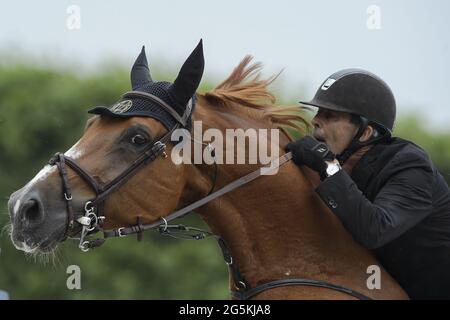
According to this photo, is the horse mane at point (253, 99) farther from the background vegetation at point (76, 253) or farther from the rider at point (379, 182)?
the background vegetation at point (76, 253)

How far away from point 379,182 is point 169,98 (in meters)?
1.31

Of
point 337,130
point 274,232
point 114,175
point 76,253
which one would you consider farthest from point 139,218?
point 76,253

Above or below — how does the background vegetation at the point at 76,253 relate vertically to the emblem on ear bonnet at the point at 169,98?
below

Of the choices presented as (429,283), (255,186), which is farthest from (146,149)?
(429,283)

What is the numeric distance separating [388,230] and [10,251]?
18.9 feet

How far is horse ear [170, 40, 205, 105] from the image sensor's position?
4.59m

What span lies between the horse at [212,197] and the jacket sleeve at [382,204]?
271mm

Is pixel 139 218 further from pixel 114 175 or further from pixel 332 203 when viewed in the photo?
pixel 332 203

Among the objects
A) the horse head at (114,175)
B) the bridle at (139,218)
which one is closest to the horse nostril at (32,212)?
the horse head at (114,175)

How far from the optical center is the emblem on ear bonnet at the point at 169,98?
4590 millimetres

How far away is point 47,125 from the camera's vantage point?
9453 mm

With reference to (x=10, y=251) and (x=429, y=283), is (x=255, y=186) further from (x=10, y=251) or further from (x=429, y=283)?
(x=10, y=251)

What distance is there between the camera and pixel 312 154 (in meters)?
4.76

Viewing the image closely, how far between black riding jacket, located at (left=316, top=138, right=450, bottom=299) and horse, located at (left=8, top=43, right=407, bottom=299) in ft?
0.50
